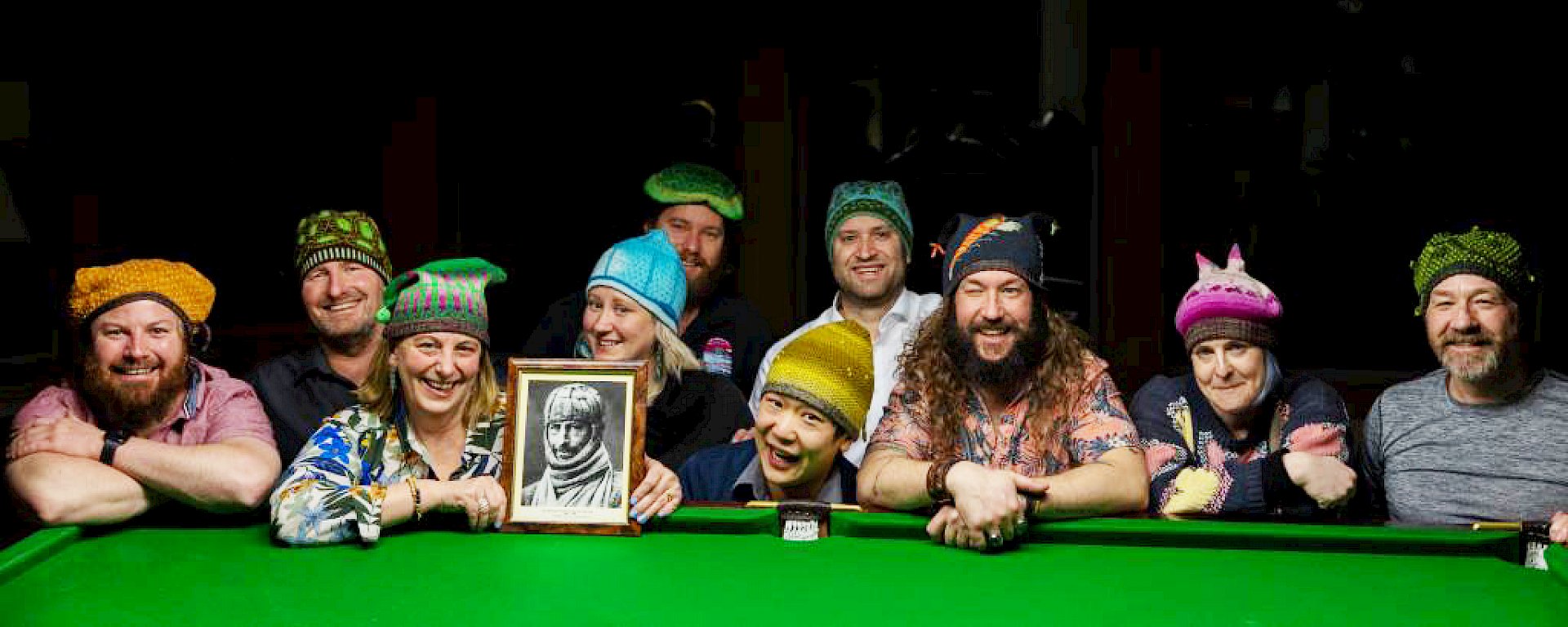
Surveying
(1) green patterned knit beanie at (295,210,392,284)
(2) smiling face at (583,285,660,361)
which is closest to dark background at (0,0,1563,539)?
(1) green patterned knit beanie at (295,210,392,284)

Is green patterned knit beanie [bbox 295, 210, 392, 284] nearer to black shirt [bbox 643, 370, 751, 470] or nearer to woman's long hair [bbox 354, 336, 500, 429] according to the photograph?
woman's long hair [bbox 354, 336, 500, 429]

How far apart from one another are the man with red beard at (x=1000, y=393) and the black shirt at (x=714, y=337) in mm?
1191

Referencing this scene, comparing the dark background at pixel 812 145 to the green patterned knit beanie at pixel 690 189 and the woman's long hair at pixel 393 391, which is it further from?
the woman's long hair at pixel 393 391

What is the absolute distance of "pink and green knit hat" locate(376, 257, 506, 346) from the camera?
11.8 feet

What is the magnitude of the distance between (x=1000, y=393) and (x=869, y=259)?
A: 119cm

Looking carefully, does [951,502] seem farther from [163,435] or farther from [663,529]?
[163,435]

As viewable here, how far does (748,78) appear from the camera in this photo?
635cm

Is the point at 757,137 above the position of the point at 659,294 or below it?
above

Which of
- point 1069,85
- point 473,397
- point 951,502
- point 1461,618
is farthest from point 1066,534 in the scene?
point 1069,85

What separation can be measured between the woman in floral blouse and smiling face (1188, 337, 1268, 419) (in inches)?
69.7

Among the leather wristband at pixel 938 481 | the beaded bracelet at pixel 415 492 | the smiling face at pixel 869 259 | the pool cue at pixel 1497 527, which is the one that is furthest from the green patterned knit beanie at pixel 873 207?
the pool cue at pixel 1497 527

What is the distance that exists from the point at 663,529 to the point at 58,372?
3.52 meters

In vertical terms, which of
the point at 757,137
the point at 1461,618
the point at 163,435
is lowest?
the point at 1461,618

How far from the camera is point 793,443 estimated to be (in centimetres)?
368
